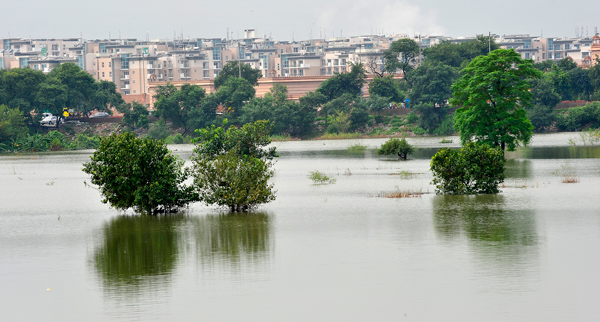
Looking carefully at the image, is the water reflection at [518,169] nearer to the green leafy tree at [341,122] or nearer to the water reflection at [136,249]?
the water reflection at [136,249]

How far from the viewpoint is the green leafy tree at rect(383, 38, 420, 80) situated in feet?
361

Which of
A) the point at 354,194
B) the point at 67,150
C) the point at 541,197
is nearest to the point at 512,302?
the point at 541,197

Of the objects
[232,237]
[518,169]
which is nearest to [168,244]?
[232,237]

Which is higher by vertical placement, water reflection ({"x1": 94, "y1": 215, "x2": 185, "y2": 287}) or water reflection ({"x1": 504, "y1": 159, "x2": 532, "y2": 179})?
water reflection ({"x1": 504, "y1": 159, "x2": 532, "y2": 179})

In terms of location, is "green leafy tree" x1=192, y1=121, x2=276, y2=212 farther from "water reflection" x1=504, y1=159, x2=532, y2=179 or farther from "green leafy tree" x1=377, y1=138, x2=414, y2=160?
"green leafy tree" x1=377, y1=138, x2=414, y2=160

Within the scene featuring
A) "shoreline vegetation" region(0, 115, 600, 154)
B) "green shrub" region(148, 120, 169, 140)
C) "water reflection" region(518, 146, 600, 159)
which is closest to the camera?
"water reflection" region(518, 146, 600, 159)

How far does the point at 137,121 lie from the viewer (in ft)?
320

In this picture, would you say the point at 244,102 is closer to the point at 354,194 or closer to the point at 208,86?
the point at 208,86

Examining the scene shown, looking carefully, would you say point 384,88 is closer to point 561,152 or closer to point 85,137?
point 85,137

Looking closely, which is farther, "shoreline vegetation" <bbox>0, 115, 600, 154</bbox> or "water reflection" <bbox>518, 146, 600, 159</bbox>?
"shoreline vegetation" <bbox>0, 115, 600, 154</bbox>

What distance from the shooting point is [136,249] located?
66.0ft

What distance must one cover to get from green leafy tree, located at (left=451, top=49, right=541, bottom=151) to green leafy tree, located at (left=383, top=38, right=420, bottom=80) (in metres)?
61.9

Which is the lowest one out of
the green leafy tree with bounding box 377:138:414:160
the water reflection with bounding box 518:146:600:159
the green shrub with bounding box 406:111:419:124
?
the water reflection with bounding box 518:146:600:159

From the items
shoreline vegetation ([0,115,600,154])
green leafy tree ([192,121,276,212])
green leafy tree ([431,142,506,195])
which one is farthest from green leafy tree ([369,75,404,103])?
green leafy tree ([192,121,276,212])
